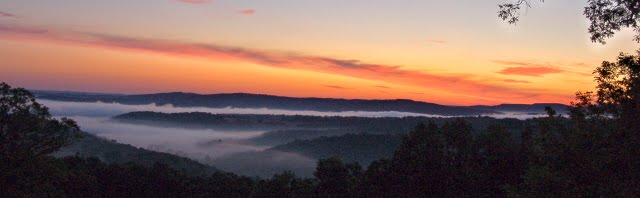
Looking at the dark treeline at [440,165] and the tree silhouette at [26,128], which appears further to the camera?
the tree silhouette at [26,128]

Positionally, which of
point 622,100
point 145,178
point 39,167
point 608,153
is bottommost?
point 145,178

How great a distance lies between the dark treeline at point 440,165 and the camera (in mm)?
20031

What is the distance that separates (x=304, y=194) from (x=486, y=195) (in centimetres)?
1688

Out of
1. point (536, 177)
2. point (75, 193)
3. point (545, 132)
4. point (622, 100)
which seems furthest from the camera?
point (75, 193)

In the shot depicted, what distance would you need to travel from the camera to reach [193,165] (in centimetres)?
15450

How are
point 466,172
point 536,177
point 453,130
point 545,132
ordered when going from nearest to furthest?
point 536,177 < point 545,132 < point 466,172 < point 453,130

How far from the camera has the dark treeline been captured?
20.0 metres

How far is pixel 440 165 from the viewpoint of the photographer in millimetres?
48281

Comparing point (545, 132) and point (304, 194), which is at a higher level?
point (545, 132)

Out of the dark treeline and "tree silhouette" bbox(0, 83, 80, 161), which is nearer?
the dark treeline

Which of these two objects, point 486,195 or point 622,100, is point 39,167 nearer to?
point 622,100

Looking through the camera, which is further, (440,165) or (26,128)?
(440,165)

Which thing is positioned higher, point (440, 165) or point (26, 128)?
point (26, 128)

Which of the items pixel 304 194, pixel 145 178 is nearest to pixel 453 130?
pixel 304 194
